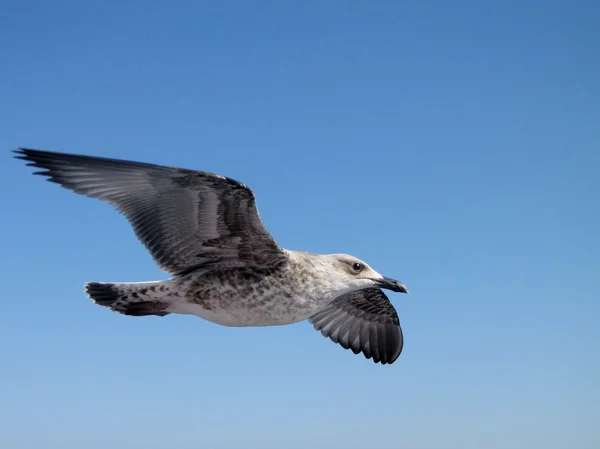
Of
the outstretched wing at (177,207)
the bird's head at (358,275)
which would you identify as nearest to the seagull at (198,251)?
the outstretched wing at (177,207)

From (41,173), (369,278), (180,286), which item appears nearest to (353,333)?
(369,278)

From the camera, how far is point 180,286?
828 cm

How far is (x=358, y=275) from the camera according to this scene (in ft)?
30.1

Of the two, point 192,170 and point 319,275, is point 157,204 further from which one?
point 319,275

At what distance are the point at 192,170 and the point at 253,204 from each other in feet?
2.55

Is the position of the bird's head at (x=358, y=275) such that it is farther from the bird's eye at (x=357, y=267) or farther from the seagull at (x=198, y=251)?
the seagull at (x=198, y=251)

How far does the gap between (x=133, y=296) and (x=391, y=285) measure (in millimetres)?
3280

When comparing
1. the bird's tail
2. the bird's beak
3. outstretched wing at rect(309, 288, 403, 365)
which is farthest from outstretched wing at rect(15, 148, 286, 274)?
outstretched wing at rect(309, 288, 403, 365)

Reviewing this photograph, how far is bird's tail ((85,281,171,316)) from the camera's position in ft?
27.2

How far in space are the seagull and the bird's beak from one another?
715mm

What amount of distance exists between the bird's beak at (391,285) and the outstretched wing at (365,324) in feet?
6.32

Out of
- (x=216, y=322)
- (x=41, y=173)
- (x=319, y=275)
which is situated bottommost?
(x=216, y=322)

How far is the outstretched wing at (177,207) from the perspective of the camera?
771cm

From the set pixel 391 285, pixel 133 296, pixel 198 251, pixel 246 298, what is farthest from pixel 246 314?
pixel 391 285
